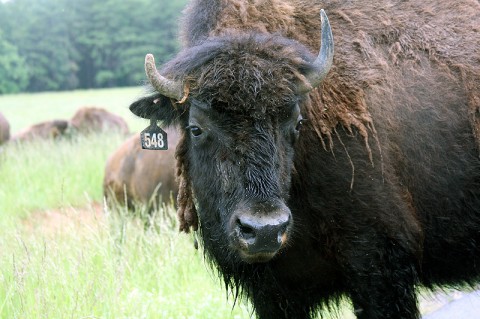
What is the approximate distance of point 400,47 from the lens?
14.2 ft

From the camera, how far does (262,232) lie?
3127 mm

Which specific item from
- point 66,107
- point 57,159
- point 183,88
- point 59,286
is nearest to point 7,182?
point 57,159

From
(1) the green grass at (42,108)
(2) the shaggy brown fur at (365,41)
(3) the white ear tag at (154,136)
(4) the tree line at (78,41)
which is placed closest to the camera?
(2) the shaggy brown fur at (365,41)

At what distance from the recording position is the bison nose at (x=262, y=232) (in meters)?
3.12

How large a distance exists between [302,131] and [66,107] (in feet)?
115

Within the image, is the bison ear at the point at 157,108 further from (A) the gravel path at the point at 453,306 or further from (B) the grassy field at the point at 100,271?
(A) the gravel path at the point at 453,306

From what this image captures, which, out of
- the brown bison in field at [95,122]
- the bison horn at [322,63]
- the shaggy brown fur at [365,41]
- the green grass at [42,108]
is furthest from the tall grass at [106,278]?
the green grass at [42,108]

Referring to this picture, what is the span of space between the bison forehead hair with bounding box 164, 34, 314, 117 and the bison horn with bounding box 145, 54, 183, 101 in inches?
2.6

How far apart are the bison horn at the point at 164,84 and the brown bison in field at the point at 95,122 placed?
13310mm

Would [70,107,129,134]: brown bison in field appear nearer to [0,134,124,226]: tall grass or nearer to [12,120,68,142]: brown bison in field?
[12,120,68,142]: brown bison in field

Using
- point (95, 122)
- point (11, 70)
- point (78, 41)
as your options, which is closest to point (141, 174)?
point (95, 122)

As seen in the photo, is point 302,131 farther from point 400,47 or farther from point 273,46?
point 400,47

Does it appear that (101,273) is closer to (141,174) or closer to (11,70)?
(141,174)

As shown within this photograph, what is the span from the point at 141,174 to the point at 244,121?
5995 millimetres
